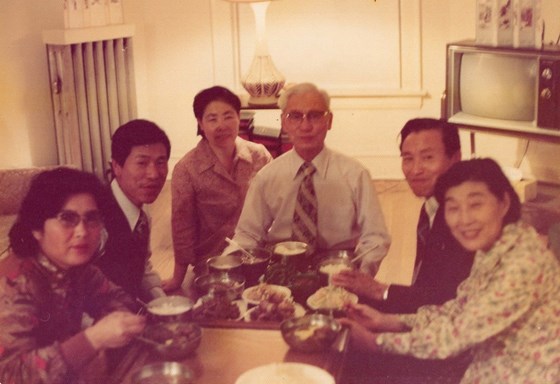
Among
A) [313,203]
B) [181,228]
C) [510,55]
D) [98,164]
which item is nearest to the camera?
[313,203]

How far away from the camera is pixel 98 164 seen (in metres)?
4.41

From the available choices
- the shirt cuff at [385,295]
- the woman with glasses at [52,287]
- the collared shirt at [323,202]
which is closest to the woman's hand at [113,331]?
the woman with glasses at [52,287]

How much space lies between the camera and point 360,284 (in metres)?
2.13

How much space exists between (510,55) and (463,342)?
278cm

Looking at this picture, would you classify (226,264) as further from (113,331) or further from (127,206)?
(113,331)

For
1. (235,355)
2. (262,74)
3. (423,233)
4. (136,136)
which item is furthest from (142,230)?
(262,74)

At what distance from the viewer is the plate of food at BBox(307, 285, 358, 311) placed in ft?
6.52

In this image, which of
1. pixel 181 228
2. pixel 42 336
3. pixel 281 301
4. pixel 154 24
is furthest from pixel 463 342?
pixel 154 24

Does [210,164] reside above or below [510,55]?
below

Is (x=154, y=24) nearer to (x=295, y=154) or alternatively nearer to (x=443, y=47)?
(x=443, y=47)

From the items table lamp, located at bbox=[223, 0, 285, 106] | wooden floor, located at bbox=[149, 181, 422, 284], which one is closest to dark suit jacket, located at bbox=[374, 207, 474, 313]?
wooden floor, located at bbox=[149, 181, 422, 284]

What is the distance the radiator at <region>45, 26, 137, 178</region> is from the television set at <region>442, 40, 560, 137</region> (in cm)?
183

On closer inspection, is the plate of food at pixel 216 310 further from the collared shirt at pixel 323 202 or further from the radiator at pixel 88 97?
the radiator at pixel 88 97

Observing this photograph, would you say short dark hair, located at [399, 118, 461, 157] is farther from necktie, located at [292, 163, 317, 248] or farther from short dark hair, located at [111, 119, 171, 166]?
short dark hair, located at [111, 119, 171, 166]
